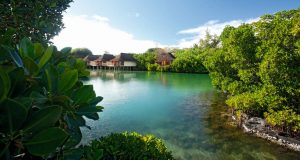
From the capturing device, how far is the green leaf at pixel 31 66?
3.49ft

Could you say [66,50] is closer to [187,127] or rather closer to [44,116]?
[44,116]

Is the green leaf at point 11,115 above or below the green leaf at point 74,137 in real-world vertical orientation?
above

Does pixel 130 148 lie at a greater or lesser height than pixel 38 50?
lesser

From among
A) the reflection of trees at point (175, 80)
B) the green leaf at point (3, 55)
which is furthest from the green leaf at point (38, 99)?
the reflection of trees at point (175, 80)

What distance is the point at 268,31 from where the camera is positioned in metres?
11.5

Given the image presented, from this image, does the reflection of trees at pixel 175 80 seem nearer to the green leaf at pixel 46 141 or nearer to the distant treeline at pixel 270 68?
the distant treeline at pixel 270 68

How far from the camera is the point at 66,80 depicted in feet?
3.78

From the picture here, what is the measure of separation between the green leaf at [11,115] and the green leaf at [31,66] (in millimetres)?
273

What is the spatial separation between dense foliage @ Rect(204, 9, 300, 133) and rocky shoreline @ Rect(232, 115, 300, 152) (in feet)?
1.32

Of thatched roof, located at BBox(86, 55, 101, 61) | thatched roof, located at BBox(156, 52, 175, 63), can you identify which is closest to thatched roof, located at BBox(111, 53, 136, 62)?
thatched roof, located at BBox(156, 52, 175, 63)

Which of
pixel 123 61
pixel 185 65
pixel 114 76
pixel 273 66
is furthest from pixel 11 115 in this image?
pixel 123 61

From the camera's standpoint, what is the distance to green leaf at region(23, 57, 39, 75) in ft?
3.49

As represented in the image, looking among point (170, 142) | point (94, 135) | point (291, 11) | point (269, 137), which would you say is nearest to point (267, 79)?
point (269, 137)

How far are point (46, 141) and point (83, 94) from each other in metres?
0.49
